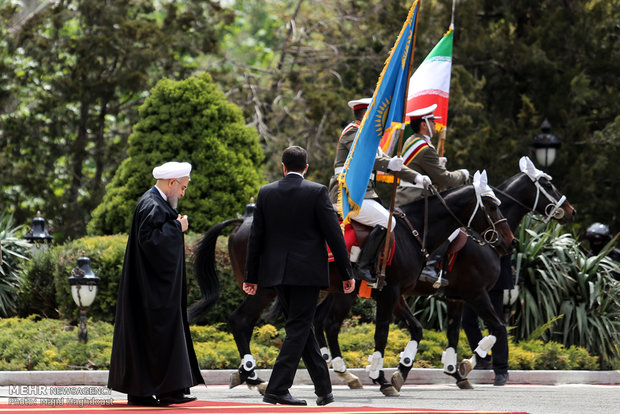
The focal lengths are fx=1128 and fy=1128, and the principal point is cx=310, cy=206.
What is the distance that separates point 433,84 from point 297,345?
685 cm

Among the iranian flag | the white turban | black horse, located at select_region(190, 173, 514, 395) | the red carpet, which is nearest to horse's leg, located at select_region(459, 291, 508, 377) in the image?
black horse, located at select_region(190, 173, 514, 395)

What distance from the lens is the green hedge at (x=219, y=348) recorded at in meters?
13.1

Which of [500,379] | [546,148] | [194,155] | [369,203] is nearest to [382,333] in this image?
[369,203]

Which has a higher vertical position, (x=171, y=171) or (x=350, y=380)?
(x=171, y=171)

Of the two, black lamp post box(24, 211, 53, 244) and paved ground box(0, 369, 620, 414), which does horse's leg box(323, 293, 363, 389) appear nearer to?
paved ground box(0, 369, 620, 414)

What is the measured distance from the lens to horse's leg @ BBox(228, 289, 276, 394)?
11.2 m

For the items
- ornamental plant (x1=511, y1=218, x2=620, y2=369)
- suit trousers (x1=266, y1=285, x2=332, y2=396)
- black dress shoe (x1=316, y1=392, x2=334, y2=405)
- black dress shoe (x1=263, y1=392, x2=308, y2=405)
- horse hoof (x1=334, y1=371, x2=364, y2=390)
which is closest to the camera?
black dress shoe (x1=263, y1=392, x2=308, y2=405)

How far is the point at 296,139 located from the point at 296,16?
209 inches

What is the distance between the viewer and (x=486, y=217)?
1271 centimetres

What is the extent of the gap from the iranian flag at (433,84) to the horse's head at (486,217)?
7.29ft

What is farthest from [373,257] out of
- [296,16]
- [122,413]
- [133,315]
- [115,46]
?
[296,16]

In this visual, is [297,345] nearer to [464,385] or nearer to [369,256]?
[369,256]

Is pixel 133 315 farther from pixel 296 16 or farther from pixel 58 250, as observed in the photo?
pixel 296 16

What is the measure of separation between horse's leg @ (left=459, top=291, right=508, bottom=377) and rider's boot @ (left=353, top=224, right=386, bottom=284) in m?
1.77
